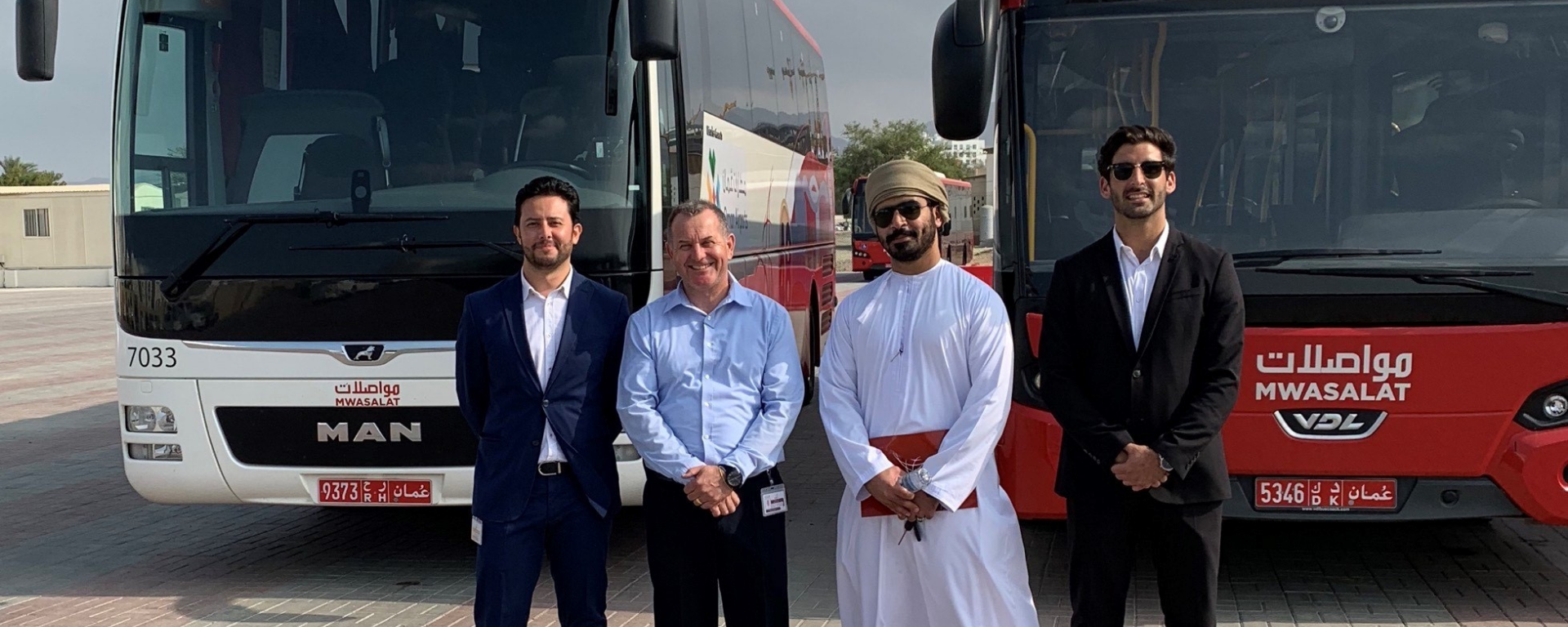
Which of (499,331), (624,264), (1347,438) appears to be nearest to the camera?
(499,331)

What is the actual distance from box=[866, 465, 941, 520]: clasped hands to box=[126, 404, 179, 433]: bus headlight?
4117 millimetres

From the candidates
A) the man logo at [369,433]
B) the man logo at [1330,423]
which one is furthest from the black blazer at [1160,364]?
the man logo at [369,433]

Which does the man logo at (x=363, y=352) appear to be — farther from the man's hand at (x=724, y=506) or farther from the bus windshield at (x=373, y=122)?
the man's hand at (x=724, y=506)

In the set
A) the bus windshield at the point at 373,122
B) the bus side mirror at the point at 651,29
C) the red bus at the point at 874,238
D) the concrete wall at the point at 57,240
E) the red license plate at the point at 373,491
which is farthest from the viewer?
the concrete wall at the point at 57,240

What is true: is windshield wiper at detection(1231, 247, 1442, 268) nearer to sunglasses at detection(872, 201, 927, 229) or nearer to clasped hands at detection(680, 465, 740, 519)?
sunglasses at detection(872, 201, 927, 229)

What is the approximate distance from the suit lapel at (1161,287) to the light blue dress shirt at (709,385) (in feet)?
3.27

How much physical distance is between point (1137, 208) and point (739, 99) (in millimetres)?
5402

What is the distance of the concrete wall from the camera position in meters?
45.8

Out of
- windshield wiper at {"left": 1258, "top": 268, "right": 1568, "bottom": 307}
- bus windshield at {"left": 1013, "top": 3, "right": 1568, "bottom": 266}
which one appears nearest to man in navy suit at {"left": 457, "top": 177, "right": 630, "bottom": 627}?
bus windshield at {"left": 1013, "top": 3, "right": 1568, "bottom": 266}

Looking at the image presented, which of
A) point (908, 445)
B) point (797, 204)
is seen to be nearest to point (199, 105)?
point (908, 445)

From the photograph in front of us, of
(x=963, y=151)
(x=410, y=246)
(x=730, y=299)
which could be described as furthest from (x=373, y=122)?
(x=963, y=151)

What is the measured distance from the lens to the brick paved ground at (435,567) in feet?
20.3

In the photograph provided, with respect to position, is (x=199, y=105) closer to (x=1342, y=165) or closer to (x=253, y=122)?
(x=253, y=122)

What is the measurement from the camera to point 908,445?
13.2 feet
